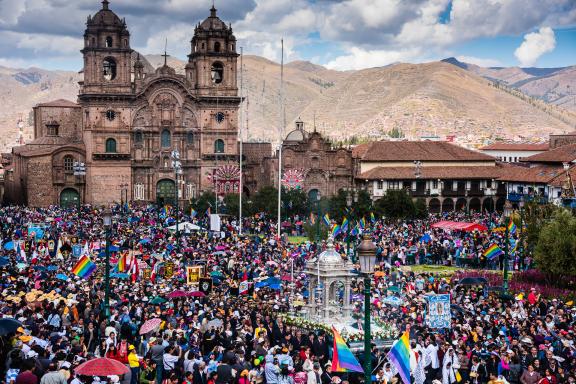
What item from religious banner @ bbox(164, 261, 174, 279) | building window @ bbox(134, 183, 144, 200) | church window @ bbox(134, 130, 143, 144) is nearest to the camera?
religious banner @ bbox(164, 261, 174, 279)

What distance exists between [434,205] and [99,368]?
229ft

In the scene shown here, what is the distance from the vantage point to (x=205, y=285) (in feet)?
106

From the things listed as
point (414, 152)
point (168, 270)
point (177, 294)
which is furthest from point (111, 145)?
point (177, 294)

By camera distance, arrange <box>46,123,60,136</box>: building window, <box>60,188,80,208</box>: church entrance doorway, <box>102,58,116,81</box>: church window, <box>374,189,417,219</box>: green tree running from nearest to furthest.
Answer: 1. <box>374,189,417,219</box>: green tree
2. <box>60,188,80,208</box>: church entrance doorway
3. <box>102,58,116,81</box>: church window
4. <box>46,123,60,136</box>: building window

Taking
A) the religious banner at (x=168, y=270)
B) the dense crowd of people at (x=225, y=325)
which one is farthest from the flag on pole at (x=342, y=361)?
the religious banner at (x=168, y=270)

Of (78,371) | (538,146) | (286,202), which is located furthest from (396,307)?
(538,146)

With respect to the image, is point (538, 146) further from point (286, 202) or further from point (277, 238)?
point (277, 238)

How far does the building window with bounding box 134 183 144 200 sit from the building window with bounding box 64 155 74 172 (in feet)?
20.2

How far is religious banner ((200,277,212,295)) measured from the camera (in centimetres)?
3216

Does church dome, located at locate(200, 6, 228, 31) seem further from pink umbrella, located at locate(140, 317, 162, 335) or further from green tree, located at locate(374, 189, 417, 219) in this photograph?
pink umbrella, located at locate(140, 317, 162, 335)

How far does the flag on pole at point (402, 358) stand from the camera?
19.3 meters

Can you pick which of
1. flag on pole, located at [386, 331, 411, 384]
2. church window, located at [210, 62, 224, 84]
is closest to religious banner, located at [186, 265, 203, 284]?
flag on pole, located at [386, 331, 411, 384]

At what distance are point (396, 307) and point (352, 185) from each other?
5613 cm

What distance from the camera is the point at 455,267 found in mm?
46562
